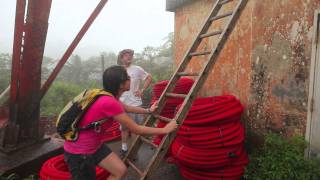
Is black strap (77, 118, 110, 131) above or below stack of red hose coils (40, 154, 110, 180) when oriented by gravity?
above

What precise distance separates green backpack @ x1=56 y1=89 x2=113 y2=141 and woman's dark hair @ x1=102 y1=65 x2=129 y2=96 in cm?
10

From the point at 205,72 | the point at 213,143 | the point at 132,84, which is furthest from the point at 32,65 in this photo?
the point at 213,143

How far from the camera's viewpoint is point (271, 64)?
434cm

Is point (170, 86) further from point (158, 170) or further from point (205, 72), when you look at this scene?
point (158, 170)

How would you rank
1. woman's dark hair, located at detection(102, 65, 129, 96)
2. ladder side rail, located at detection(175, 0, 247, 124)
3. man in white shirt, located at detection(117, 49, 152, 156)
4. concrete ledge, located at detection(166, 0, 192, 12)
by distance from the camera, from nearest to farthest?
woman's dark hair, located at detection(102, 65, 129, 96), ladder side rail, located at detection(175, 0, 247, 124), man in white shirt, located at detection(117, 49, 152, 156), concrete ledge, located at detection(166, 0, 192, 12)

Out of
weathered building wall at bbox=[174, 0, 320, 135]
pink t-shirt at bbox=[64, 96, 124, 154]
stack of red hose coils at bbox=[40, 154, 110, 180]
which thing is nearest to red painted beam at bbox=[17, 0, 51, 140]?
stack of red hose coils at bbox=[40, 154, 110, 180]

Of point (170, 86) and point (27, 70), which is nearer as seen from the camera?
point (170, 86)

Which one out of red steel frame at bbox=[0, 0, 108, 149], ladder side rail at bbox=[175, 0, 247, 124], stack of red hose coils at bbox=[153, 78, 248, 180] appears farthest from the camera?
red steel frame at bbox=[0, 0, 108, 149]

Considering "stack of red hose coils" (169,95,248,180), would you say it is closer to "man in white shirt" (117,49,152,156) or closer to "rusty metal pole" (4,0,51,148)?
"man in white shirt" (117,49,152,156)

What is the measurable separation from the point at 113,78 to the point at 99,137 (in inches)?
24.4

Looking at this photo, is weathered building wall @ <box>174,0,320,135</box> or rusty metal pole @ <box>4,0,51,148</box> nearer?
weathered building wall @ <box>174,0,320,135</box>

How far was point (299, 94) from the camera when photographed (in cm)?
391

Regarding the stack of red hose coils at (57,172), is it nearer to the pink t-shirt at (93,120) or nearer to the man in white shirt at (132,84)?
the pink t-shirt at (93,120)

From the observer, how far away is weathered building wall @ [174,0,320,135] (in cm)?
387
